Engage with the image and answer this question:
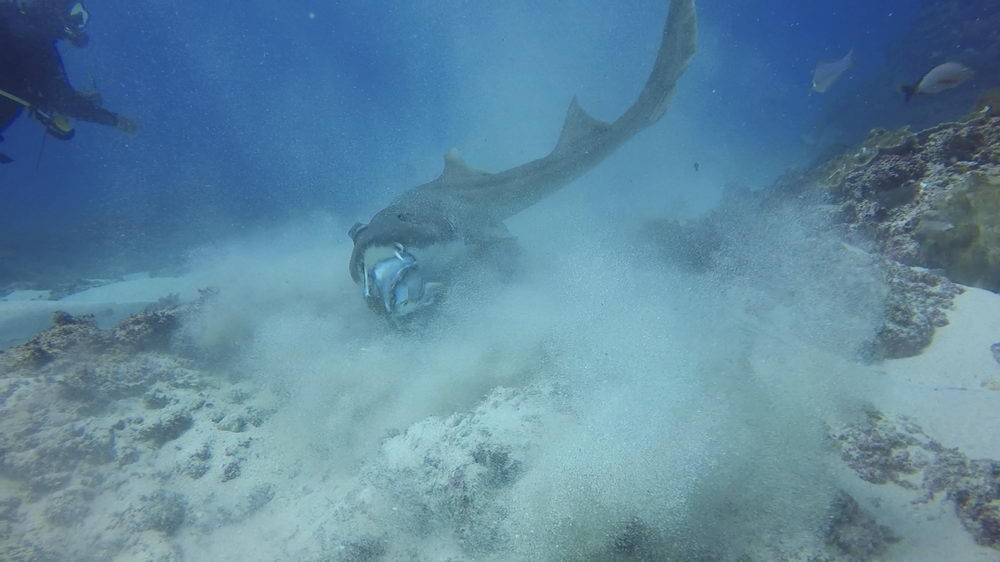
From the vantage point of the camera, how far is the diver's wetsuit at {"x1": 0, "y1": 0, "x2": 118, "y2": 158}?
834 cm

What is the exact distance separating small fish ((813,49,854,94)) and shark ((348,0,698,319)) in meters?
7.89

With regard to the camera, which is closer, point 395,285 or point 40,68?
point 395,285

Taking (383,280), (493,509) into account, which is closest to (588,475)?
(493,509)

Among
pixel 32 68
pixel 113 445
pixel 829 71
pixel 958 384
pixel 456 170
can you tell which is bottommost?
pixel 958 384

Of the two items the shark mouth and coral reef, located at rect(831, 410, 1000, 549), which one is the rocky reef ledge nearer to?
coral reef, located at rect(831, 410, 1000, 549)

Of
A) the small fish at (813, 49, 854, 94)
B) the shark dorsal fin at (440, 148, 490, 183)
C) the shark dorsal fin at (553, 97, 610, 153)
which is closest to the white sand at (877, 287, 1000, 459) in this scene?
the shark dorsal fin at (553, 97, 610, 153)

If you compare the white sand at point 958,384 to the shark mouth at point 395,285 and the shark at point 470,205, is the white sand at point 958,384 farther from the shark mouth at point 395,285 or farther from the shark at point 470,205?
the shark at point 470,205

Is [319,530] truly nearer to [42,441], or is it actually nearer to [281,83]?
[42,441]

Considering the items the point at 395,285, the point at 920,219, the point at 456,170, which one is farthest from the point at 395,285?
the point at 920,219

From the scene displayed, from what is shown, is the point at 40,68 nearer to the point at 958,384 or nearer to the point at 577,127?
the point at 577,127

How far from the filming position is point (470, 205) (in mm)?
6762

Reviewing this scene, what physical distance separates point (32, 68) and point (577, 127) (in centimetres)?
1202

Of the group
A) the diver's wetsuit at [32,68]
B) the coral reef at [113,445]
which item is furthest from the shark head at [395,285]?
the diver's wetsuit at [32,68]

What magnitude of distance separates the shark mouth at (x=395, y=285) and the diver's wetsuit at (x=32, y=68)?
10266 millimetres
